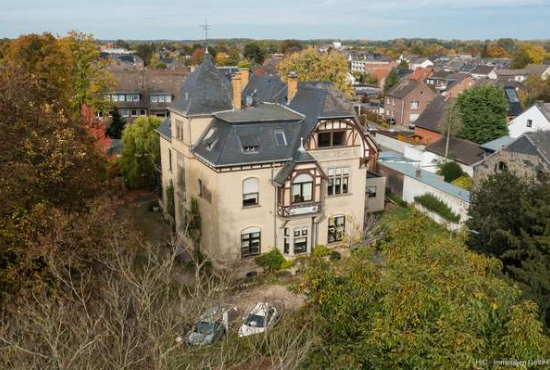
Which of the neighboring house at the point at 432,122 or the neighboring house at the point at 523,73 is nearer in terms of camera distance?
the neighboring house at the point at 432,122

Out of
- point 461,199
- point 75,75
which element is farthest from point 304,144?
point 75,75

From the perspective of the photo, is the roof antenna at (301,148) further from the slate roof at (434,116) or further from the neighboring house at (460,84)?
the neighboring house at (460,84)

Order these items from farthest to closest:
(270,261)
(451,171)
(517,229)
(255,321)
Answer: (451,171)
(270,261)
(517,229)
(255,321)

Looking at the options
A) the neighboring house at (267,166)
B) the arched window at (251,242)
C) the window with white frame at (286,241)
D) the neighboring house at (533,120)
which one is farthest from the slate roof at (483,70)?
the arched window at (251,242)

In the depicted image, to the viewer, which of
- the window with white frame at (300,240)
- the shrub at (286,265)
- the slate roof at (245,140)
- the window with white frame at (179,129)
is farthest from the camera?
the window with white frame at (179,129)

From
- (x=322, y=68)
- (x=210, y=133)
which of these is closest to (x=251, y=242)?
(x=210, y=133)

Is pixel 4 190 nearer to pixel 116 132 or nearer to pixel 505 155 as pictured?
pixel 505 155

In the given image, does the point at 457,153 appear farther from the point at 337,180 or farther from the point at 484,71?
the point at 484,71
